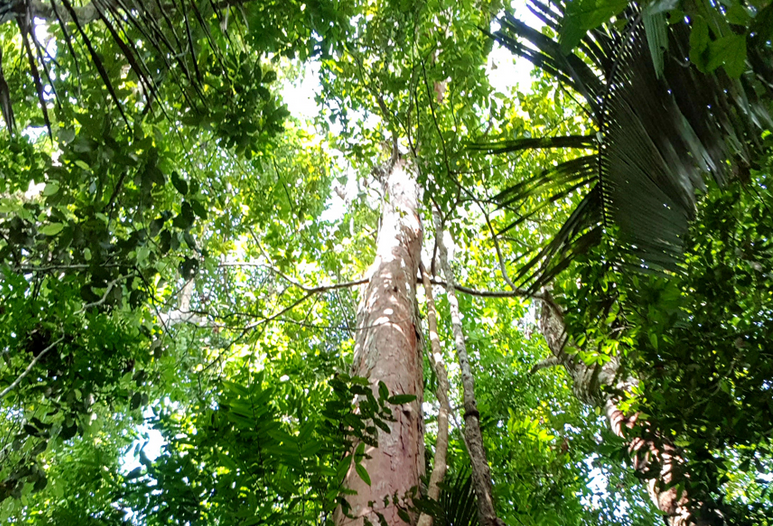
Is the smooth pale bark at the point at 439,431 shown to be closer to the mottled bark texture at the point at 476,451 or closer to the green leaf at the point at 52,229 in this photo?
the mottled bark texture at the point at 476,451

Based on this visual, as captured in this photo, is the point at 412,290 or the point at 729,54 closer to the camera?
the point at 729,54

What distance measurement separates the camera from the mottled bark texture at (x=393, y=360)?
5.19 feet

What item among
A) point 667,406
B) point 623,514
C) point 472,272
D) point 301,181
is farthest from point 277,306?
point 667,406

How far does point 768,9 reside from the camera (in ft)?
2.23

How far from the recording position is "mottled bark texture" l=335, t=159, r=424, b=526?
1583mm

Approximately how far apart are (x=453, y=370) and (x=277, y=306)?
280 centimetres

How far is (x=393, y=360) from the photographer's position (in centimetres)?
224

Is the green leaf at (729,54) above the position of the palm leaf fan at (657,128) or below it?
below

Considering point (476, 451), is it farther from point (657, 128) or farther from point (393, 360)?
point (657, 128)

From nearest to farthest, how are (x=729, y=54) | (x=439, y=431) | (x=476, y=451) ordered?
→ (x=729, y=54) < (x=476, y=451) < (x=439, y=431)

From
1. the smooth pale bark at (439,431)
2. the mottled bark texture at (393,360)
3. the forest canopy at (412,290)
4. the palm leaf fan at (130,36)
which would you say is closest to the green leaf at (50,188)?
the forest canopy at (412,290)

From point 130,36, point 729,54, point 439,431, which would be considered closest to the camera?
point 729,54

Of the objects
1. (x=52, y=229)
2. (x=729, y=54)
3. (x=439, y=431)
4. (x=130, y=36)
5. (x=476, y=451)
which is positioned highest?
(x=130, y=36)

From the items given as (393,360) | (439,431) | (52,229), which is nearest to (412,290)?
(393,360)
